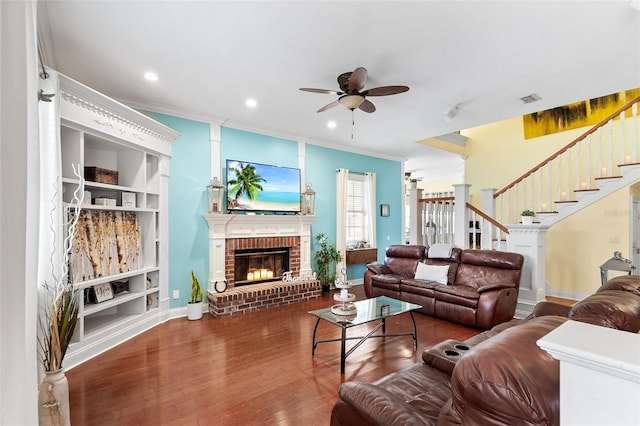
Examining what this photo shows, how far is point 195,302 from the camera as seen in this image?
4.22m

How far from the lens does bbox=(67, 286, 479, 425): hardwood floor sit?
2.19 metres

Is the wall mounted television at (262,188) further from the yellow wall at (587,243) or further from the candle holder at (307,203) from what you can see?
the yellow wall at (587,243)

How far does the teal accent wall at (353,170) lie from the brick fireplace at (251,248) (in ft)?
2.08

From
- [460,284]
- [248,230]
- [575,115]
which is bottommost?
[460,284]

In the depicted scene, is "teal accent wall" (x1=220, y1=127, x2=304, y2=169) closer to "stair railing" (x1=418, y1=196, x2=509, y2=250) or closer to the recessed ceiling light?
the recessed ceiling light

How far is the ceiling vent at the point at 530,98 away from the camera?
3826 millimetres

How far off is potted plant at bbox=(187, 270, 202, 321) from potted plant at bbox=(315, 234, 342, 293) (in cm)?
223

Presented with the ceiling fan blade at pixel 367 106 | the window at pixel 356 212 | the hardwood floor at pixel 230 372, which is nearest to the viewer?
the hardwood floor at pixel 230 372

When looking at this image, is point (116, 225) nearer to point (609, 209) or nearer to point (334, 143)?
point (334, 143)


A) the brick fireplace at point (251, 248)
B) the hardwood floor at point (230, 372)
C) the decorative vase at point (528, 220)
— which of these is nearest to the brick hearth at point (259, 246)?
the brick fireplace at point (251, 248)

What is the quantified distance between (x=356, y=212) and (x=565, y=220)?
3.92 m

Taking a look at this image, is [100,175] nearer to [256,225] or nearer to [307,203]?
[256,225]

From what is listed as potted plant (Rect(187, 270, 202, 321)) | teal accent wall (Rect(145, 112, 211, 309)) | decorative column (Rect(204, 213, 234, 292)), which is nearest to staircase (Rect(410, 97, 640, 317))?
decorative column (Rect(204, 213, 234, 292))

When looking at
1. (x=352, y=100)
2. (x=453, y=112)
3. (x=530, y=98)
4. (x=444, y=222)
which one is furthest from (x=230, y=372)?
(x=444, y=222)
